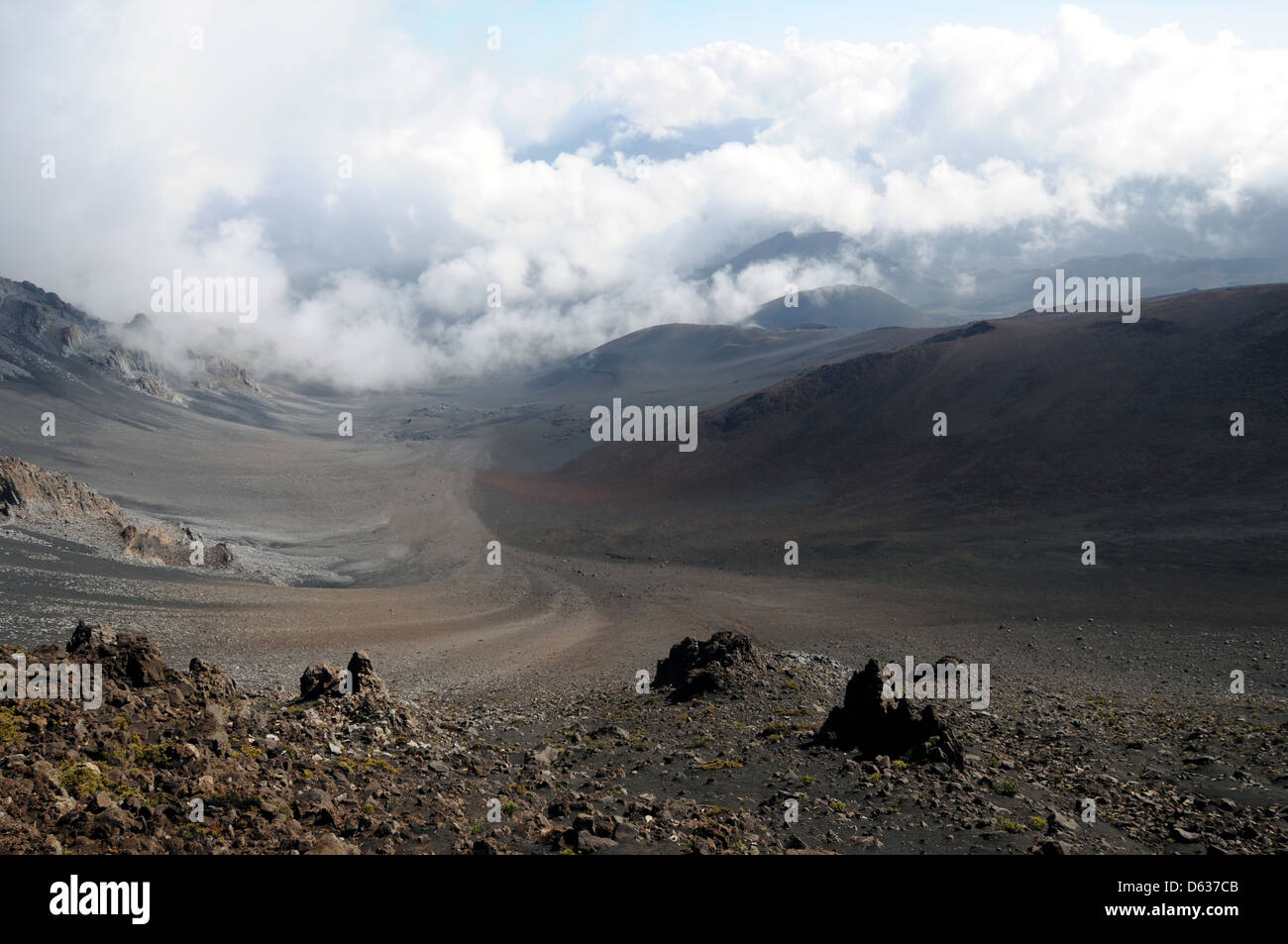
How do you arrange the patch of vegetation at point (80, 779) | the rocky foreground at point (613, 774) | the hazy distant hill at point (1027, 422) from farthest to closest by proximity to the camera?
the hazy distant hill at point (1027, 422), the rocky foreground at point (613, 774), the patch of vegetation at point (80, 779)

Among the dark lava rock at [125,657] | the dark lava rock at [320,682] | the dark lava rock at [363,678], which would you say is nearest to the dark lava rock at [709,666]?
the dark lava rock at [363,678]

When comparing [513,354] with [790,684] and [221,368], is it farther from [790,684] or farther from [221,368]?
[790,684]

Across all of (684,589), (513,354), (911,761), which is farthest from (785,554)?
(513,354)

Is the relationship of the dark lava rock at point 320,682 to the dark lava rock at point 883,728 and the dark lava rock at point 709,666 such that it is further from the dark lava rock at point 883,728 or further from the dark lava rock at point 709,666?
the dark lava rock at point 883,728

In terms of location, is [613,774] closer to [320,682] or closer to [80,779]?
[320,682]

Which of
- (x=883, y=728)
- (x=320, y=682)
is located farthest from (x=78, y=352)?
(x=883, y=728)

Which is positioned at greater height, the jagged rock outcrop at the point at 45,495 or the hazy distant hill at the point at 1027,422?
the hazy distant hill at the point at 1027,422

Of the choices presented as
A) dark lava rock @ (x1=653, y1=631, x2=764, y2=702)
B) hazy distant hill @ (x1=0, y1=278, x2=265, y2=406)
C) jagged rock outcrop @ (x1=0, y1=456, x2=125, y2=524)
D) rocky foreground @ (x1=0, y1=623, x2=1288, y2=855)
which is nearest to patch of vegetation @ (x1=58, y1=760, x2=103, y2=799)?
rocky foreground @ (x1=0, y1=623, x2=1288, y2=855)
